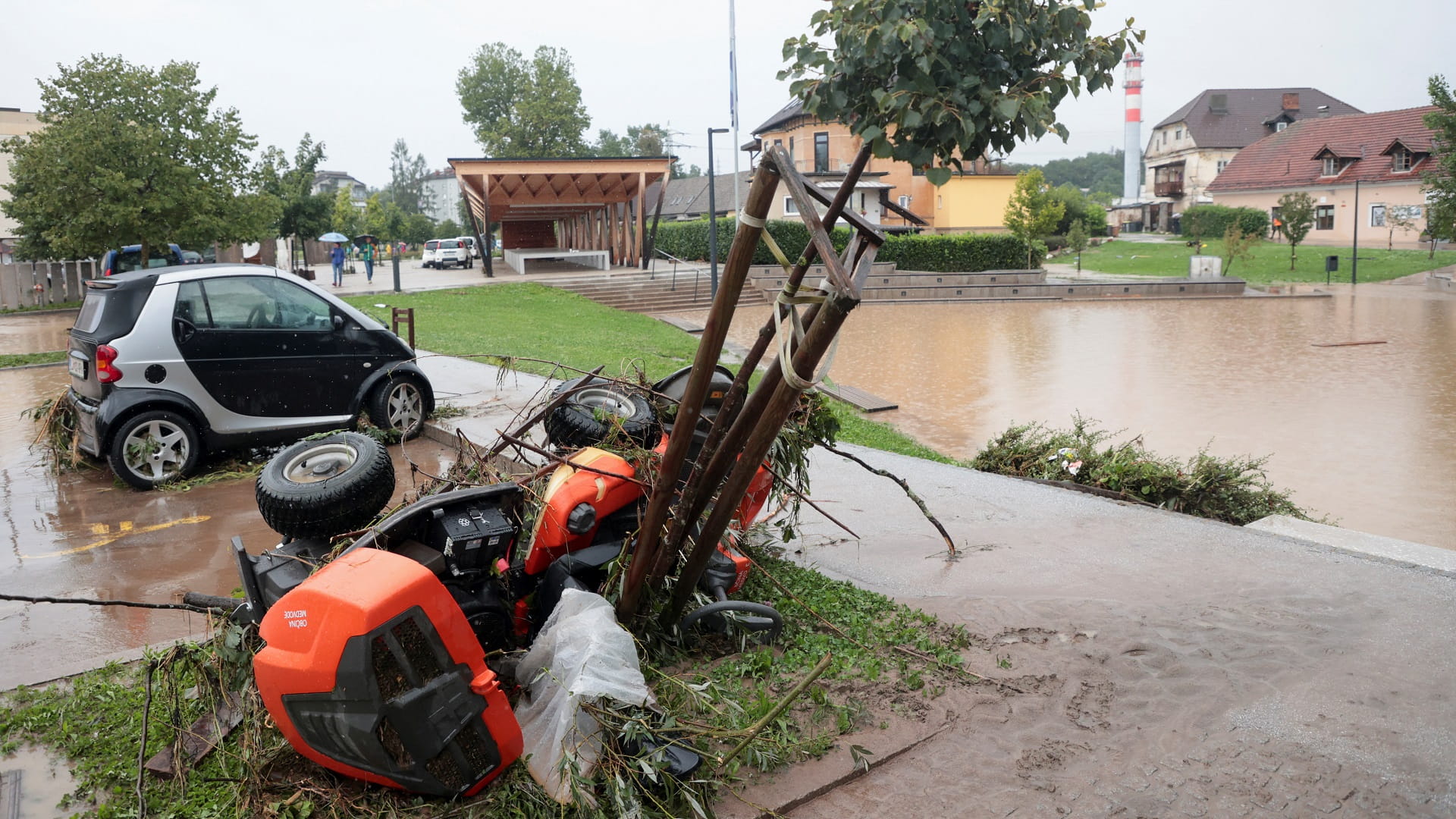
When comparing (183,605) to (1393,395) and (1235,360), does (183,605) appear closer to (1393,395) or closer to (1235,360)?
(1393,395)

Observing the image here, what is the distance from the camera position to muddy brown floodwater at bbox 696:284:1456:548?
35.2ft

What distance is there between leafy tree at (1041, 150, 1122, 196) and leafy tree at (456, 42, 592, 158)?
99980mm

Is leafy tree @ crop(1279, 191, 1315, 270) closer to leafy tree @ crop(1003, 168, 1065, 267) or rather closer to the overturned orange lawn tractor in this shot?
leafy tree @ crop(1003, 168, 1065, 267)

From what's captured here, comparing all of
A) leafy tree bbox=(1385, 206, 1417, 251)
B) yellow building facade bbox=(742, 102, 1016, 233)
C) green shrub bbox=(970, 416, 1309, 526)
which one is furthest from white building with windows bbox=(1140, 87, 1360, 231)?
green shrub bbox=(970, 416, 1309, 526)

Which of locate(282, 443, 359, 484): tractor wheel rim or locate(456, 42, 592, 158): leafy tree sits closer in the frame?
locate(282, 443, 359, 484): tractor wheel rim

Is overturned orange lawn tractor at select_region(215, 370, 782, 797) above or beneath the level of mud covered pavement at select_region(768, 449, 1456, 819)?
above

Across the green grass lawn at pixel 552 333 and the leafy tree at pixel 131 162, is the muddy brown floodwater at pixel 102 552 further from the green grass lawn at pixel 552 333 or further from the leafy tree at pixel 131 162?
the leafy tree at pixel 131 162

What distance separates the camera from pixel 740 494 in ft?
11.9

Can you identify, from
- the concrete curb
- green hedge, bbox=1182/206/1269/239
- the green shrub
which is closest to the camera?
the concrete curb

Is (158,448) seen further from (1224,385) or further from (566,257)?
(566,257)

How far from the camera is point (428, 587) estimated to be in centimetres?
317

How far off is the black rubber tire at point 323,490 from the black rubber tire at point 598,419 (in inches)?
36.1

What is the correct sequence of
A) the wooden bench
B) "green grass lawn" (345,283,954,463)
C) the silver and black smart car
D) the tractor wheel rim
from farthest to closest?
the wooden bench → "green grass lawn" (345,283,954,463) → the silver and black smart car → the tractor wheel rim

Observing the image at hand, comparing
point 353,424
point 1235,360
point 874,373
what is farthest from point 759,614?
point 1235,360
